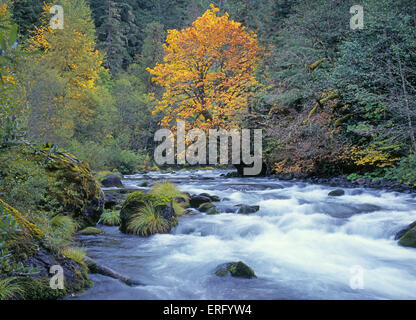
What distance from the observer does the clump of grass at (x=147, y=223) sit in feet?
24.8

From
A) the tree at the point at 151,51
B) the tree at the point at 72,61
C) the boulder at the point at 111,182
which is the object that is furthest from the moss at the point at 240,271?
the tree at the point at 151,51

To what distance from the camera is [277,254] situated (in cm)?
647

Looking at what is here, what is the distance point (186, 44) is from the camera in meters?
14.3

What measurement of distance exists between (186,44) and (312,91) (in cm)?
652

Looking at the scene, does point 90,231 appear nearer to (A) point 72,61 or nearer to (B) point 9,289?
(B) point 9,289

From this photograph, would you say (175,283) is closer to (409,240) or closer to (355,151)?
(409,240)

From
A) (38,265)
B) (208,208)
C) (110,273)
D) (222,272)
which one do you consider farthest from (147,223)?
(38,265)

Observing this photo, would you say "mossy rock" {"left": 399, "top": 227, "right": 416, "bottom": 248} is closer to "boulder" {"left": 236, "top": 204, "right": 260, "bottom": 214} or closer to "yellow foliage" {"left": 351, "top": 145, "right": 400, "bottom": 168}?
"boulder" {"left": 236, "top": 204, "right": 260, "bottom": 214}

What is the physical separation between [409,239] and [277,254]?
3029mm

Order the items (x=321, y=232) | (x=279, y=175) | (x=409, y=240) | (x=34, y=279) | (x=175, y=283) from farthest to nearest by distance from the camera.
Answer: (x=279, y=175)
(x=321, y=232)
(x=409, y=240)
(x=175, y=283)
(x=34, y=279)

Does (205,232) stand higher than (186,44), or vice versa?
(186,44)

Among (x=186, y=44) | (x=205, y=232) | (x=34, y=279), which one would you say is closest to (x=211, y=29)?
(x=186, y=44)

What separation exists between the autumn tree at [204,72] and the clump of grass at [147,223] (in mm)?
6777

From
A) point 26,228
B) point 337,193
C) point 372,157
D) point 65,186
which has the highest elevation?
point 372,157
